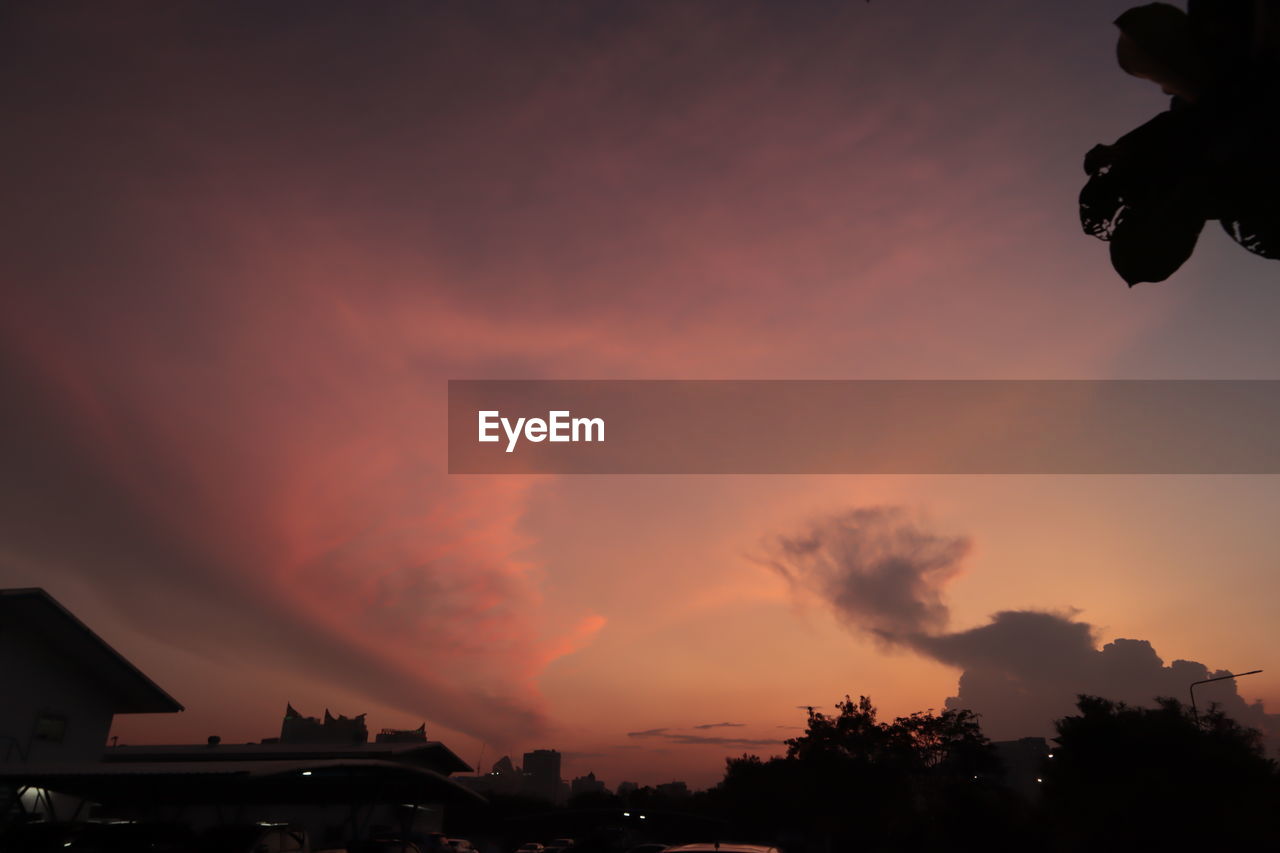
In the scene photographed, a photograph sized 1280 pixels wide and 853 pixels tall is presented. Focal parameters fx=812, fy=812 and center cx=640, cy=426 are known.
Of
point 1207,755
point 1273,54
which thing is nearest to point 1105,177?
point 1273,54

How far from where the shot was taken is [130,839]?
16188mm

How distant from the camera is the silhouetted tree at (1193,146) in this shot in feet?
3.96

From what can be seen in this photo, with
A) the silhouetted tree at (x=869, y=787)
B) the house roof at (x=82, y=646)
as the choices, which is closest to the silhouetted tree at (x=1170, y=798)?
the silhouetted tree at (x=869, y=787)

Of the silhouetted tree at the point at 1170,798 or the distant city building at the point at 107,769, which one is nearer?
the distant city building at the point at 107,769

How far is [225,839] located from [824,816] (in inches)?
2122

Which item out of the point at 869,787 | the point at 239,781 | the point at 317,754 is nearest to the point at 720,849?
the point at 239,781

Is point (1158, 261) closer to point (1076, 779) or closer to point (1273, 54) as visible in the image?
point (1273, 54)

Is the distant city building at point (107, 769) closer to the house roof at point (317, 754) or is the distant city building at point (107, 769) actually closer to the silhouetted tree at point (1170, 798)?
the house roof at point (317, 754)

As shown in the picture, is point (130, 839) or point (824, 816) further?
point (824, 816)

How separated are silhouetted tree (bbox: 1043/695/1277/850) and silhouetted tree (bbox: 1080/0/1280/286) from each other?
28.2 metres

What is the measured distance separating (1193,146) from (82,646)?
32.8m

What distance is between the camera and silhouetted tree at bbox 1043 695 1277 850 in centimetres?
2323

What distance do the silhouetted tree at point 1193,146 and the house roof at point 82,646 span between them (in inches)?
1184

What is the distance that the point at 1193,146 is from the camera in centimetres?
133
